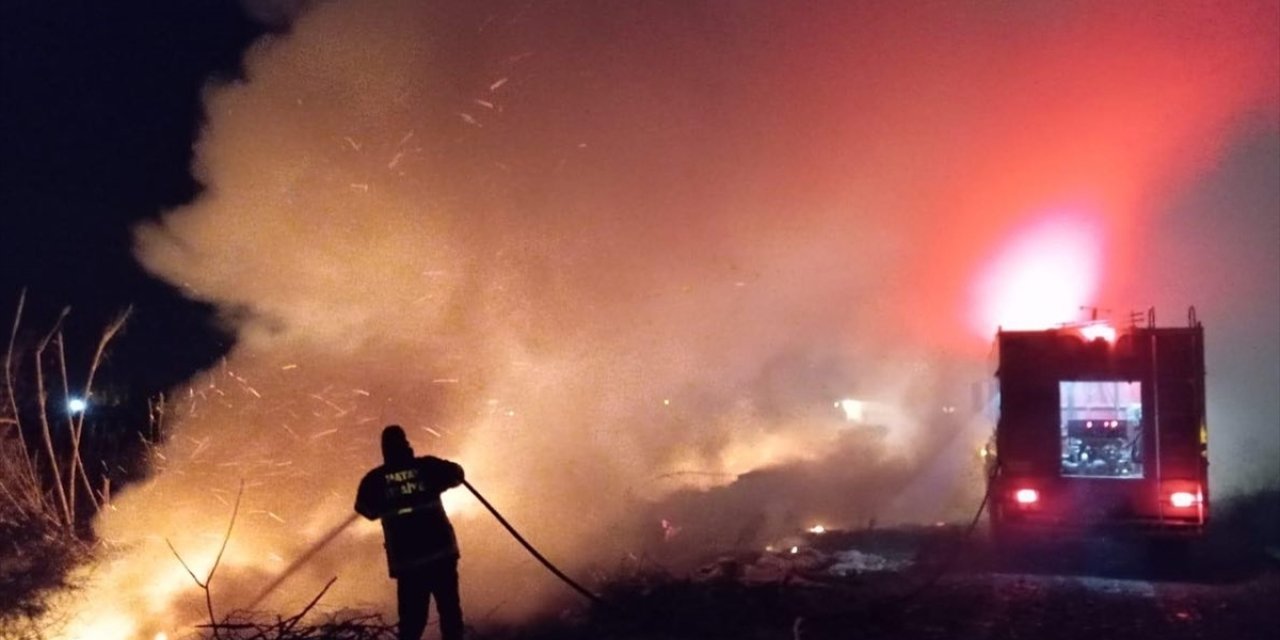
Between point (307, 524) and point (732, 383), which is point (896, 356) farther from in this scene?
point (307, 524)

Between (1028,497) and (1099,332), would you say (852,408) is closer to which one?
(1028,497)

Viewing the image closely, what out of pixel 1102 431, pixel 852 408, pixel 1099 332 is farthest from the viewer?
pixel 852 408

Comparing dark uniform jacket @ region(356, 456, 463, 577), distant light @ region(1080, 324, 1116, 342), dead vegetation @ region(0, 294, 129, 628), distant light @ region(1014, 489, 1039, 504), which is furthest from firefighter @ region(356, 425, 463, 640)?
distant light @ region(1080, 324, 1116, 342)

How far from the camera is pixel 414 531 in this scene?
745cm

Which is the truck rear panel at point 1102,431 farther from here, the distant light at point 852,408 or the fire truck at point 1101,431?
the distant light at point 852,408

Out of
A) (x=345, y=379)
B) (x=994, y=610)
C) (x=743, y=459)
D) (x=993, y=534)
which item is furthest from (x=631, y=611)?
(x=743, y=459)

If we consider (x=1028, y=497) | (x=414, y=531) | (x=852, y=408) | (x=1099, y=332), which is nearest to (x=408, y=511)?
(x=414, y=531)

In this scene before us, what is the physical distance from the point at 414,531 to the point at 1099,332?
778 cm

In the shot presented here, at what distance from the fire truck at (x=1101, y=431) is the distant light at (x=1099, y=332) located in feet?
0.03

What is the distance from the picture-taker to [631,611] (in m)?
9.17

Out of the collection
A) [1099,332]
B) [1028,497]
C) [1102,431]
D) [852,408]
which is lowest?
[1028,497]

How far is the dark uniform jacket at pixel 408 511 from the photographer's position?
7.40m

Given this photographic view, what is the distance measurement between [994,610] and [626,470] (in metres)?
8.69

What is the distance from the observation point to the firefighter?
24.3 feet
